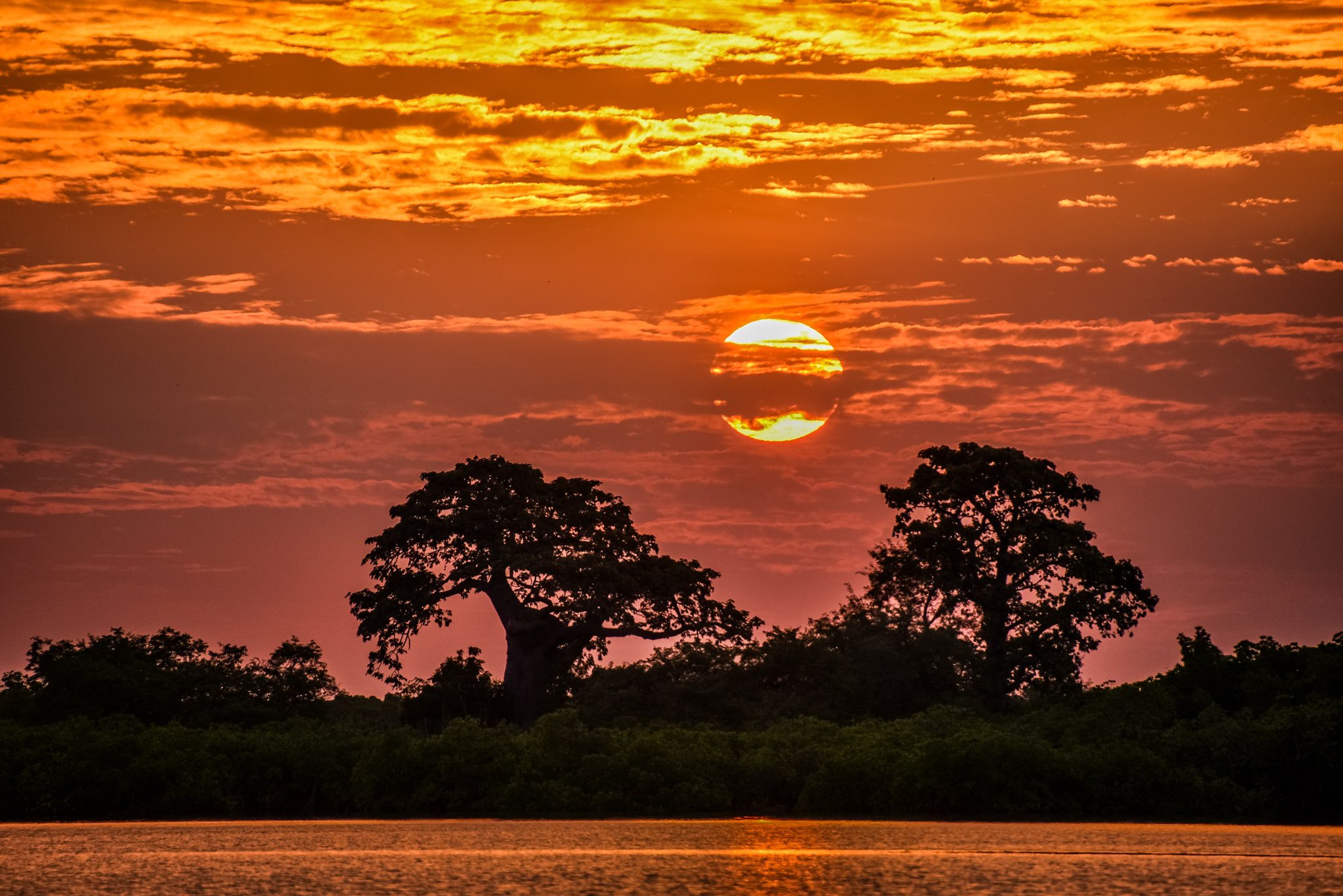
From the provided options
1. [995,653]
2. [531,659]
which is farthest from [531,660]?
[995,653]

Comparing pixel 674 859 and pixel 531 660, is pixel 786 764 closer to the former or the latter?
pixel 674 859

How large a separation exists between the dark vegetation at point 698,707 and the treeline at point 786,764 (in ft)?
0.23

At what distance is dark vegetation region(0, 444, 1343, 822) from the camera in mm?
36594

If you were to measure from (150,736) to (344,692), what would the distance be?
17.0 meters

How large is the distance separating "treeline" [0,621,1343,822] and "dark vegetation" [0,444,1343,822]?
0.23 feet

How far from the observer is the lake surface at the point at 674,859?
19688 millimetres

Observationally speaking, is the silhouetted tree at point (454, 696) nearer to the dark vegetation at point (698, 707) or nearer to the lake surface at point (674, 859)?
the dark vegetation at point (698, 707)

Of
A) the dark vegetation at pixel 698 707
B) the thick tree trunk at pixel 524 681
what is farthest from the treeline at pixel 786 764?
the thick tree trunk at pixel 524 681

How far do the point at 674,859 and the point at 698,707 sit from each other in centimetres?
2943

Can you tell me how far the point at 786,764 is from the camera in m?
38.3

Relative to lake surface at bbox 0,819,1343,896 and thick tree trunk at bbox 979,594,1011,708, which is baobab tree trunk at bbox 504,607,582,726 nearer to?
thick tree trunk at bbox 979,594,1011,708

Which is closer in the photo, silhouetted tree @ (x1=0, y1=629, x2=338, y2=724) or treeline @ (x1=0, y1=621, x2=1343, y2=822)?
treeline @ (x1=0, y1=621, x2=1343, y2=822)

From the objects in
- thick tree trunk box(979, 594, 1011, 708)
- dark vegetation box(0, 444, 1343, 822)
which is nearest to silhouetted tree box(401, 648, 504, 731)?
dark vegetation box(0, 444, 1343, 822)

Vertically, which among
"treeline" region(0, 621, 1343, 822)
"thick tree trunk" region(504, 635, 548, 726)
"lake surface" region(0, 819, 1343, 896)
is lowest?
"lake surface" region(0, 819, 1343, 896)
